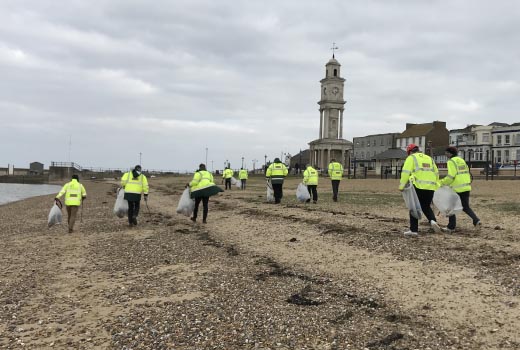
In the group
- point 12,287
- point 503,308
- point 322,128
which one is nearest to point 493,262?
point 503,308

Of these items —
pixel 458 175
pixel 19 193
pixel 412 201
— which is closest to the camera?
pixel 412 201

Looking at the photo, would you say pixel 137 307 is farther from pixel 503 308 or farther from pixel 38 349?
pixel 503 308

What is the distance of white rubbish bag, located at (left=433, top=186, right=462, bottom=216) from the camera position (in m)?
10.2

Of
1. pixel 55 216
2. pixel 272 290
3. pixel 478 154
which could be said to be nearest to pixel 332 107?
pixel 478 154

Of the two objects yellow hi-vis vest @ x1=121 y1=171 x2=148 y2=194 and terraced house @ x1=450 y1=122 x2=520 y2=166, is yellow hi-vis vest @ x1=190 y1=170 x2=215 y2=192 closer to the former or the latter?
yellow hi-vis vest @ x1=121 y1=171 x2=148 y2=194

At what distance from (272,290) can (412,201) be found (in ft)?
14.4

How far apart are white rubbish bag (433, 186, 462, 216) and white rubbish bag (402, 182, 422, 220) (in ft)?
A: 3.57

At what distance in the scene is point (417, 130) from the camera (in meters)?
91.3

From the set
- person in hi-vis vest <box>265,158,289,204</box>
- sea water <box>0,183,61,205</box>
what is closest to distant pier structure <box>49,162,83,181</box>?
sea water <box>0,183,61,205</box>

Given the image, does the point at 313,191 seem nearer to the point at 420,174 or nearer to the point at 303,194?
the point at 303,194

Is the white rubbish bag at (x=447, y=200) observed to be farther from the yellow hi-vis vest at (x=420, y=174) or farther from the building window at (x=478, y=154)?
the building window at (x=478, y=154)

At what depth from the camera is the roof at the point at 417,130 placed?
88.3 m

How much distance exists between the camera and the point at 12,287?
7426 mm

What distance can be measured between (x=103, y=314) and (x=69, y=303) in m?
0.93
